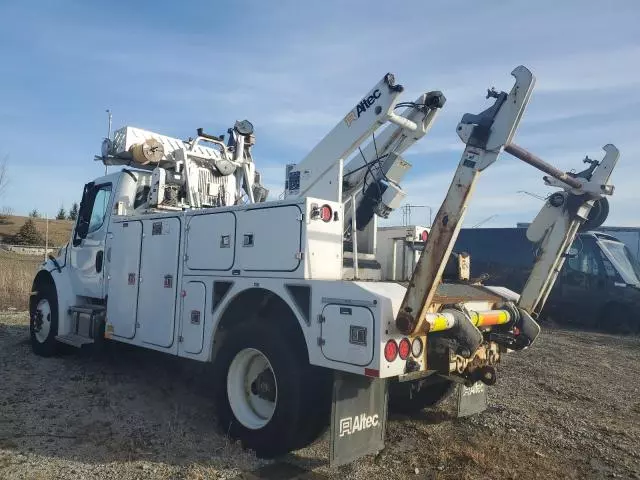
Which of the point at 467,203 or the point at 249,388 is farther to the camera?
the point at 249,388

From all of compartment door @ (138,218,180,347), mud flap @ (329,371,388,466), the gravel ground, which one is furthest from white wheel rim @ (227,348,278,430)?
compartment door @ (138,218,180,347)

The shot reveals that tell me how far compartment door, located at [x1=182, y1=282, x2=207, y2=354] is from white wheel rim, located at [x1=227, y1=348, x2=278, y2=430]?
58 centimetres

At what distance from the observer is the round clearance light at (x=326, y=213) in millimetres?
4648

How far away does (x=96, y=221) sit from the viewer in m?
7.73

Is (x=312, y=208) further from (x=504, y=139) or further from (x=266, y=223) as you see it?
(x=504, y=139)

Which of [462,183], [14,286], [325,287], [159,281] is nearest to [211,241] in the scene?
[159,281]

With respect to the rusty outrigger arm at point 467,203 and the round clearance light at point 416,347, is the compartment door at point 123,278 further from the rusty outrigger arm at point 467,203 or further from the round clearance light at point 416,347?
the rusty outrigger arm at point 467,203

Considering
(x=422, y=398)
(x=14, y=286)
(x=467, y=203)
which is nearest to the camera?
(x=467, y=203)

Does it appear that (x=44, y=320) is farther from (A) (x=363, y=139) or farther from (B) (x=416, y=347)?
(B) (x=416, y=347)

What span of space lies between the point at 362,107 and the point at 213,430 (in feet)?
11.0

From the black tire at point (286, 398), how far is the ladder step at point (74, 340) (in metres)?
3.34

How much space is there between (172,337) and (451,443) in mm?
2947

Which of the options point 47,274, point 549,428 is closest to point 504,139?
point 549,428

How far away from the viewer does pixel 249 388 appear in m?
5.12
